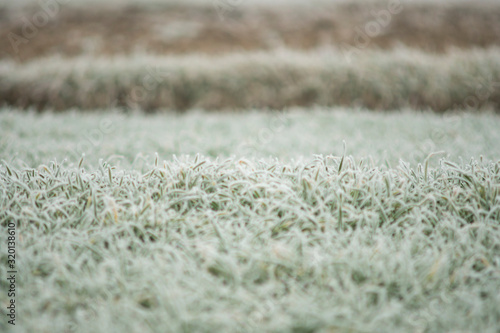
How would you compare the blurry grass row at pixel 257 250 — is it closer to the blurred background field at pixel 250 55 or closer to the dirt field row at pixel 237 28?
the blurred background field at pixel 250 55

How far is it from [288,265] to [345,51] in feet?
17.9

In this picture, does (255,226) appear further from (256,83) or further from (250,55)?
(250,55)

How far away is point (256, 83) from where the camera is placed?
531 cm

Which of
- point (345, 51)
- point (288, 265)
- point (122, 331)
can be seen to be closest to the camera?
point (122, 331)

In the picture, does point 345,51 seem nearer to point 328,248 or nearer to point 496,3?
point 496,3

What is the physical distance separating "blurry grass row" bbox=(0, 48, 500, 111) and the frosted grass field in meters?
3.40

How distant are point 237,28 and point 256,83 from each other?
8.32 feet

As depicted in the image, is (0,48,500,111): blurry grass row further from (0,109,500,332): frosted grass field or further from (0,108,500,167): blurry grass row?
(0,109,500,332): frosted grass field

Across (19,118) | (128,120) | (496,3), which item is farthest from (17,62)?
(496,3)

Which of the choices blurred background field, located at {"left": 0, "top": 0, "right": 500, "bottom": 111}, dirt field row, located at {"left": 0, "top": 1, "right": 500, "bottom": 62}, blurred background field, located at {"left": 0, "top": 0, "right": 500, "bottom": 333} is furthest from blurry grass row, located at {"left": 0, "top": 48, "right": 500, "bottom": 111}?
dirt field row, located at {"left": 0, "top": 1, "right": 500, "bottom": 62}

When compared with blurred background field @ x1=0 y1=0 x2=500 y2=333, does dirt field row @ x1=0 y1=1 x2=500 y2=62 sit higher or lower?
higher

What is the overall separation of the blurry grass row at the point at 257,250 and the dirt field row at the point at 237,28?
5.26 m

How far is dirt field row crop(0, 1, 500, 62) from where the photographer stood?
262 inches

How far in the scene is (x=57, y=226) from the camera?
1505mm
